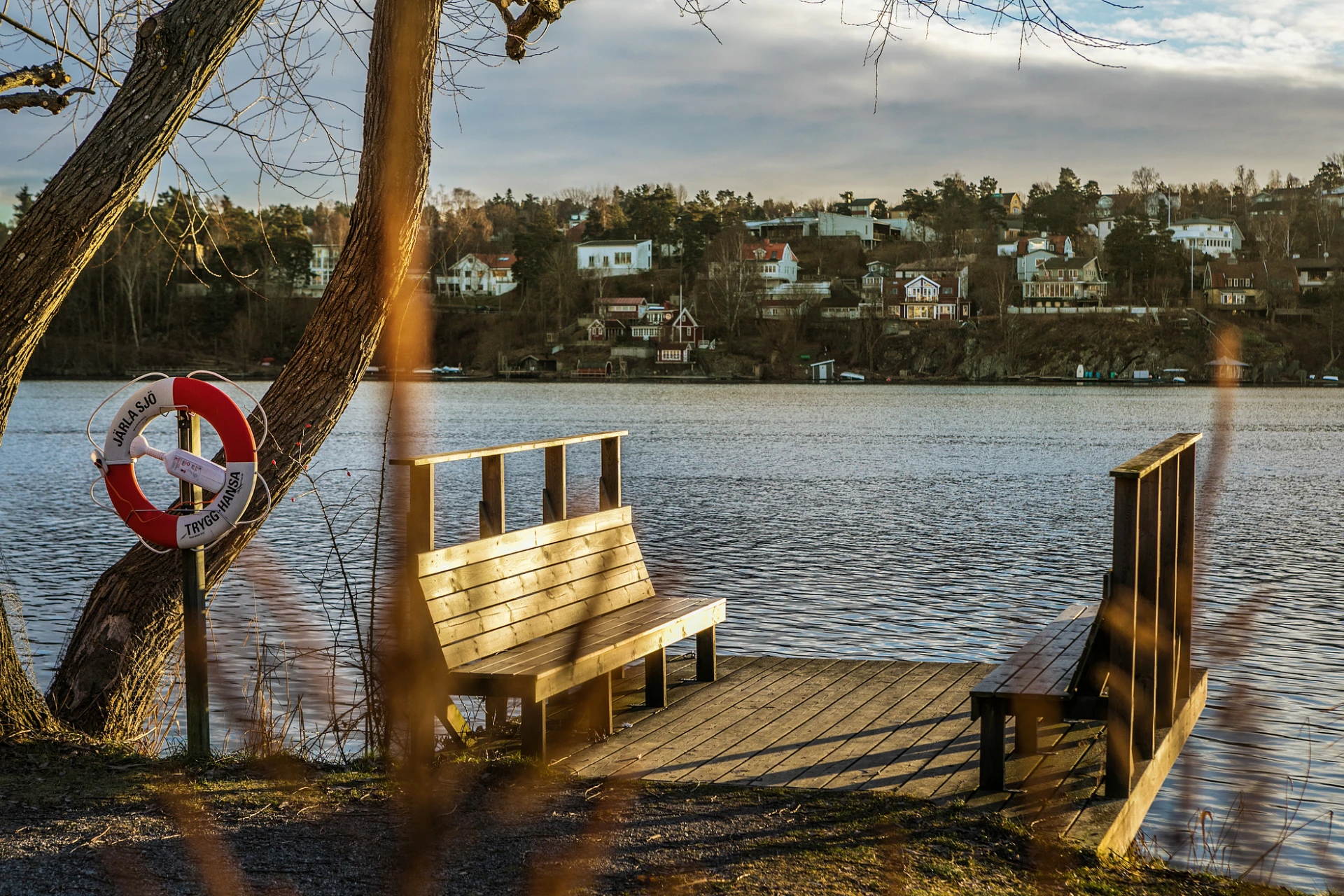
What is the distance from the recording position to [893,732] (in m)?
5.65

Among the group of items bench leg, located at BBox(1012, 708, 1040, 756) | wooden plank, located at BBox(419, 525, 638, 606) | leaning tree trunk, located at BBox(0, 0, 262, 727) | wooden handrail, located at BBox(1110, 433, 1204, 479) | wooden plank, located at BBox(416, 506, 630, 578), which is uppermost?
leaning tree trunk, located at BBox(0, 0, 262, 727)

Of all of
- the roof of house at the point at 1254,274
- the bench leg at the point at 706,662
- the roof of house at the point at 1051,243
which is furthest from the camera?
the roof of house at the point at 1051,243

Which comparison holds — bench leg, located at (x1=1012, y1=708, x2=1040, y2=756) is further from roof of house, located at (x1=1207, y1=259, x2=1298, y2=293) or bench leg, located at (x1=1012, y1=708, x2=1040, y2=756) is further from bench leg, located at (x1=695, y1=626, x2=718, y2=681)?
roof of house, located at (x1=1207, y1=259, x2=1298, y2=293)

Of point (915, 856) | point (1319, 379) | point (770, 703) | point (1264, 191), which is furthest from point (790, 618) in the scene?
point (1264, 191)

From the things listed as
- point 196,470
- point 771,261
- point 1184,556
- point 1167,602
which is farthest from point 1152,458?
point 771,261

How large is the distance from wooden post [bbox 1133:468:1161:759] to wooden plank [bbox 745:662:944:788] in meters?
1.21

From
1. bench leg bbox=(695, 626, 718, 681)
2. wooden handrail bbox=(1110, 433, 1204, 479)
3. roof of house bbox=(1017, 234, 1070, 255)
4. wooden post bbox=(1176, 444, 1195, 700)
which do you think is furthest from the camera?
roof of house bbox=(1017, 234, 1070, 255)

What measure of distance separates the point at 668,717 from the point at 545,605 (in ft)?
2.73

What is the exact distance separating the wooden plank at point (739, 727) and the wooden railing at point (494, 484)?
1.26 metres

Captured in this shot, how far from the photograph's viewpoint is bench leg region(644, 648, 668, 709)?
6.07 m

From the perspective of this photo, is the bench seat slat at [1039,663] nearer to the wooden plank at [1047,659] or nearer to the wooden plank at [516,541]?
the wooden plank at [1047,659]

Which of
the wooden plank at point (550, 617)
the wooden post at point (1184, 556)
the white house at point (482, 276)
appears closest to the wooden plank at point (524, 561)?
the wooden plank at point (550, 617)

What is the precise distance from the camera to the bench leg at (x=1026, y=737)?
5.27 meters

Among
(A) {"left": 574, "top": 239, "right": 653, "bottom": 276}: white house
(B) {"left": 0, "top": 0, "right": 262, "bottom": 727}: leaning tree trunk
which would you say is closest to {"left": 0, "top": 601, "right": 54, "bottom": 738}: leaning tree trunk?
(B) {"left": 0, "top": 0, "right": 262, "bottom": 727}: leaning tree trunk
